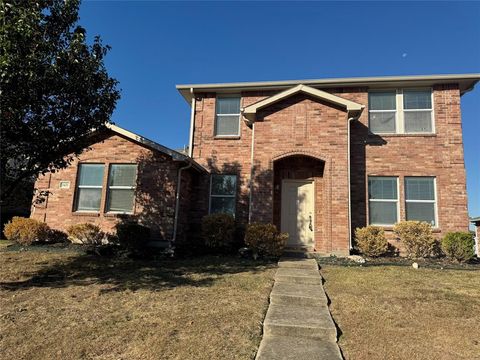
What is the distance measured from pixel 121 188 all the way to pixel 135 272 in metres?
4.55

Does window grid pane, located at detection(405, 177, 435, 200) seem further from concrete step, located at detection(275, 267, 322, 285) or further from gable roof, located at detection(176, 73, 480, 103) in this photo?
concrete step, located at detection(275, 267, 322, 285)

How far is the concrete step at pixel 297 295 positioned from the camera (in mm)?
6188

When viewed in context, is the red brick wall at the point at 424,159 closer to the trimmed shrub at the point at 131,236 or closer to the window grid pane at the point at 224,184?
the window grid pane at the point at 224,184

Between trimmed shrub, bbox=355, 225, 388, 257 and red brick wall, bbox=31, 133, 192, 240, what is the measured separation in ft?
19.7

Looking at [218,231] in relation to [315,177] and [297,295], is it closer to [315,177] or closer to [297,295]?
[315,177]

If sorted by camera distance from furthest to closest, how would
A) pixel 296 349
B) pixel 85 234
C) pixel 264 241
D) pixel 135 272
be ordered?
pixel 85 234
pixel 264 241
pixel 135 272
pixel 296 349

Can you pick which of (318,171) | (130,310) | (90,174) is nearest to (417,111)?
(318,171)

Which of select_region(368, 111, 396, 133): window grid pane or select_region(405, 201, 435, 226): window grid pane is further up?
select_region(368, 111, 396, 133): window grid pane

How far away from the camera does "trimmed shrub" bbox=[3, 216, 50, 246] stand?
11.6m

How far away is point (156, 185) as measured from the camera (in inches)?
464

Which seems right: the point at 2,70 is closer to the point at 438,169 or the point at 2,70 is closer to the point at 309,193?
the point at 309,193

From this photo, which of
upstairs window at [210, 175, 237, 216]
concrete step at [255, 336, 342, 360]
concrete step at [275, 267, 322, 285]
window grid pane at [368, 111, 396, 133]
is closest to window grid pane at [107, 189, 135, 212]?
upstairs window at [210, 175, 237, 216]

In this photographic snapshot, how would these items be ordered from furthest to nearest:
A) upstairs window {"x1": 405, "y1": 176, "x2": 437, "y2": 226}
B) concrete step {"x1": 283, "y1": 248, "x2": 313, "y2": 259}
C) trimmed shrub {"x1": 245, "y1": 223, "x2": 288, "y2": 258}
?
upstairs window {"x1": 405, "y1": 176, "x2": 437, "y2": 226} → concrete step {"x1": 283, "y1": 248, "x2": 313, "y2": 259} → trimmed shrub {"x1": 245, "y1": 223, "x2": 288, "y2": 258}

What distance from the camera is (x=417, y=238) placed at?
10828 millimetres
